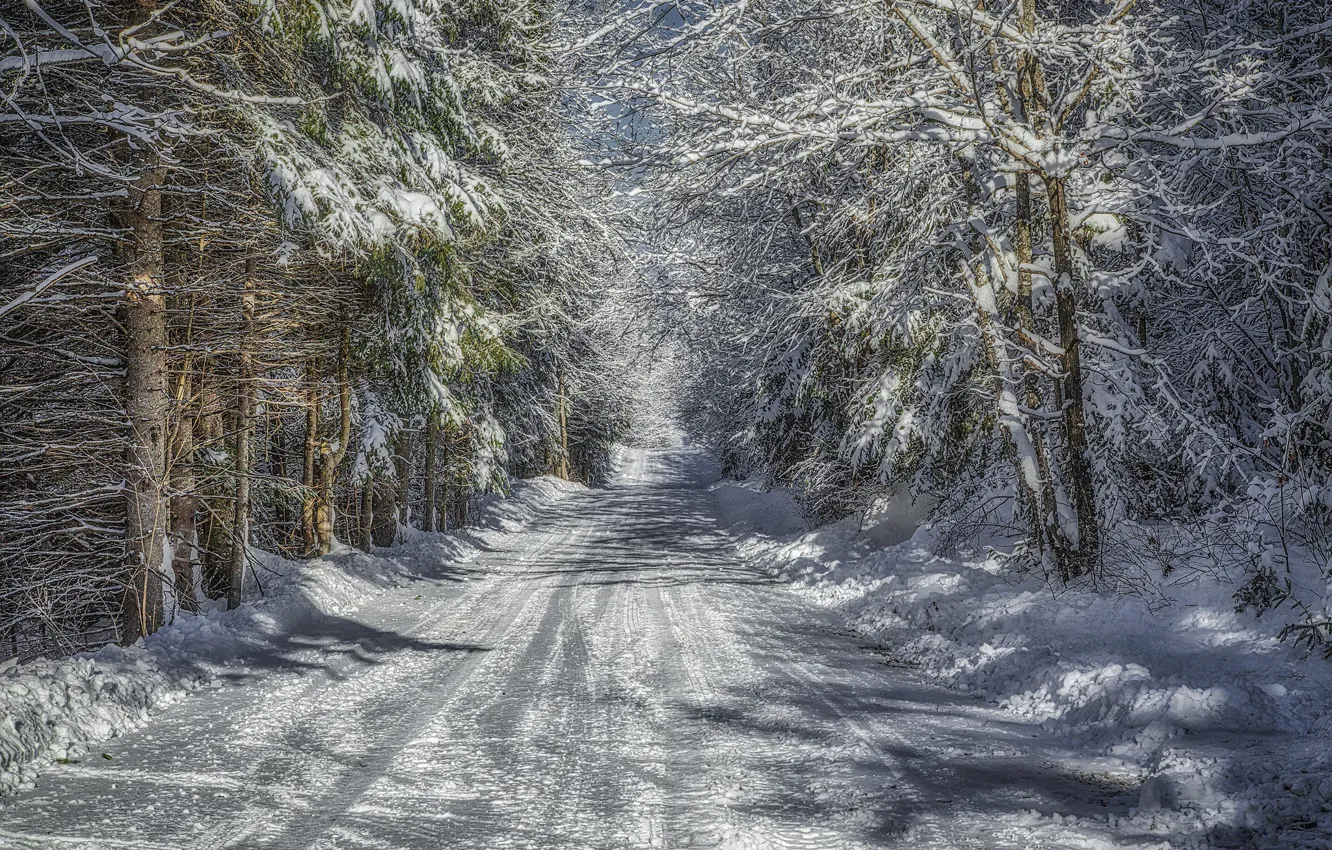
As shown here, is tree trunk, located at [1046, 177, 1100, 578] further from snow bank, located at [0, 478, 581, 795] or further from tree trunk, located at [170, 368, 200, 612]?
tree trunk, located at [170, 368, 200, 612]

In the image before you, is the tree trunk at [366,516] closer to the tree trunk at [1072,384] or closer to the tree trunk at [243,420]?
the tree trunk at [243,420]

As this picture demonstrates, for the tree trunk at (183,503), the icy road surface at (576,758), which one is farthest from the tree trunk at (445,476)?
the icy road surface at (576,758)

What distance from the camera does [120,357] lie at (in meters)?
8.37

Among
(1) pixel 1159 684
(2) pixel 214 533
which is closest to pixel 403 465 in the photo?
(2) pixel 214 533

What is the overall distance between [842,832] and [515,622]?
6490mm

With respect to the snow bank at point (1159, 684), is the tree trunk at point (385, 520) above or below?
above

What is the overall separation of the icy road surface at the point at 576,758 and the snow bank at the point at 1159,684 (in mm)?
298

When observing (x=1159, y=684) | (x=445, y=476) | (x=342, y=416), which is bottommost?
(x=1159, y=684)

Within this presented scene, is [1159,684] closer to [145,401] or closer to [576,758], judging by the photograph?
[576,758]

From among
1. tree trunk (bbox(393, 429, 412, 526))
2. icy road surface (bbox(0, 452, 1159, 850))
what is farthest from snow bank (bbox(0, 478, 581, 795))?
tree trunk (bbox(393, 429, 412, 526))

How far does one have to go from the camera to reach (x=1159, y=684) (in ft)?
17.2

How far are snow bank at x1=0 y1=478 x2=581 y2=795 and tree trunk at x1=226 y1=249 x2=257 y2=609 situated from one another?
493 mm

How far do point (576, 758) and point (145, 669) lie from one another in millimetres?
3659

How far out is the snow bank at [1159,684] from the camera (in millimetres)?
3717
